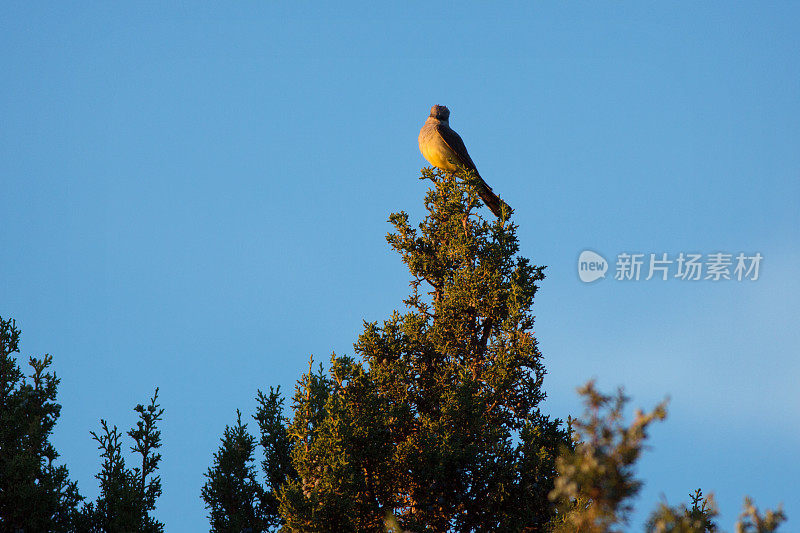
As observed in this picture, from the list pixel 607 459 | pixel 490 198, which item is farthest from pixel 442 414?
pixel 607 459

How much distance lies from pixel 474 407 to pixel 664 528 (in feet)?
23.9

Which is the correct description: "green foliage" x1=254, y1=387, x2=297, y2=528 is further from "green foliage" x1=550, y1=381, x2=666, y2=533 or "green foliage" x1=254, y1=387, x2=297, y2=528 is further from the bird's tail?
"green foliage" x1=550, y1=381, x2=666, y2=533

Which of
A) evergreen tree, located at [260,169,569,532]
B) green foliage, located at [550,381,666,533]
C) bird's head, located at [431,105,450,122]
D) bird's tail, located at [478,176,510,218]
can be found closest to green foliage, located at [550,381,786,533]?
green foliage, located at [550,381,666,533]

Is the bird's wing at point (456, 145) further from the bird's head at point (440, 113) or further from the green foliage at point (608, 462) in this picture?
the green foliage at point (608, 462)

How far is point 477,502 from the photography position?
11789 mm

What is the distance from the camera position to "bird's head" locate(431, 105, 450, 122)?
18.6 meters

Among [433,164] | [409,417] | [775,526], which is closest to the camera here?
[775,526]

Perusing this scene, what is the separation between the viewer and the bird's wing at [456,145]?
16766mm

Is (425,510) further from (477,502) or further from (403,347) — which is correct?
(403,347)

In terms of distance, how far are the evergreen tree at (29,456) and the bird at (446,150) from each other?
9.30 m

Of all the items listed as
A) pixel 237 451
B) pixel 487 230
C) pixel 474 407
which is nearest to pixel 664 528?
pixel 474 407

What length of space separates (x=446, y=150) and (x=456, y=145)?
0.31 metres

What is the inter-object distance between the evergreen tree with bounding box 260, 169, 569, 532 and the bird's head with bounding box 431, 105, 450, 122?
4743 millimetres

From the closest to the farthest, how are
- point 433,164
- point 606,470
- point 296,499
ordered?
1. point 606,470
2. point 296,499
3. point 433,164
